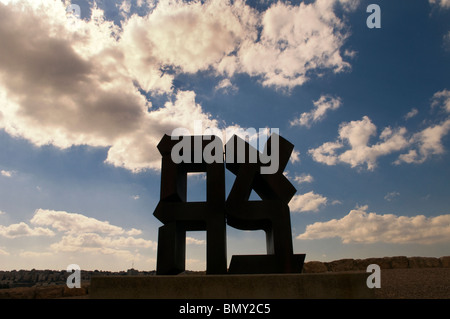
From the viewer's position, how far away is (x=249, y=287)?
5.78 m

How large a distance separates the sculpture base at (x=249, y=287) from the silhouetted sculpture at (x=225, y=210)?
1.04m

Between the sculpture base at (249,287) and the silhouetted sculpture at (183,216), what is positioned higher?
the silhouetted sculpture at (183,216)

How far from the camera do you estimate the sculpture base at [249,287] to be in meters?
5.75

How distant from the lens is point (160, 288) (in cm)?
581

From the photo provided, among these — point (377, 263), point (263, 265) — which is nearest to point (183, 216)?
point (263, 265)

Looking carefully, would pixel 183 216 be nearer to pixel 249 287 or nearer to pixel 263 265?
pixel 263 265

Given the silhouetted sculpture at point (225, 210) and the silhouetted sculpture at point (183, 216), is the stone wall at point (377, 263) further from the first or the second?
the silhouetted sculpture at point (183, 216)

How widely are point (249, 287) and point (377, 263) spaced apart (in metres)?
10.9

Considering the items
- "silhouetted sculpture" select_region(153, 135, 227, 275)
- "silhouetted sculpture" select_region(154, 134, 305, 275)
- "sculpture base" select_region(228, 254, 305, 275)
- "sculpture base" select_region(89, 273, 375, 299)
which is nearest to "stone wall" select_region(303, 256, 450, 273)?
"silhouetted sculpture" select_region(154, 134, 305, 275)

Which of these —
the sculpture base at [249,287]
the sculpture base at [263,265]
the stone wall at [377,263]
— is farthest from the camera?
the stone wall at [377,263]

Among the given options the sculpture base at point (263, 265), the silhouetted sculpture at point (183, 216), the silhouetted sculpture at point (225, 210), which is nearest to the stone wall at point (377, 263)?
the silhouetted sculpture at point (225, 210)

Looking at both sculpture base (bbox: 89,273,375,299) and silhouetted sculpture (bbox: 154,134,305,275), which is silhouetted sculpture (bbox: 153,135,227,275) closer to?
silhouetted sculpture (bbox: 154,134,305,275)

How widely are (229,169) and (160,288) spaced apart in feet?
11.8
